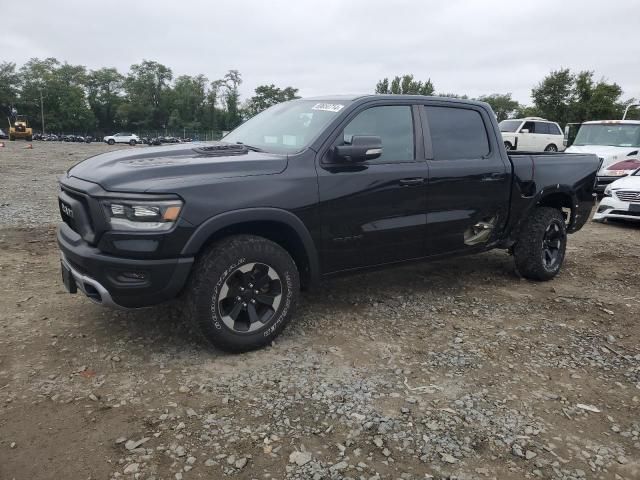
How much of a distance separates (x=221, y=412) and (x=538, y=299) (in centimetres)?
337

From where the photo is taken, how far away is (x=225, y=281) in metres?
3.23

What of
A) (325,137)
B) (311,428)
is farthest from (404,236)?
(311,428)

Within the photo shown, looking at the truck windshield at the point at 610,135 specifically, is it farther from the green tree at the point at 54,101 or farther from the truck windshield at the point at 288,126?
the green tree at the point at 54,101

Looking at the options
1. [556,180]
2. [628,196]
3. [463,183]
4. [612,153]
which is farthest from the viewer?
[612,153]

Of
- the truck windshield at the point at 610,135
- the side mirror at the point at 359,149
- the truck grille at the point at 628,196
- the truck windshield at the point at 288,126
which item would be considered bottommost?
the truck grille at the point at 628,196

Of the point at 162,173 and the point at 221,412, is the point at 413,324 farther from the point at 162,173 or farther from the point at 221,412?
the point at 162,173

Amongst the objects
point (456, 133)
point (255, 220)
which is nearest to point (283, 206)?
point (255, 220)

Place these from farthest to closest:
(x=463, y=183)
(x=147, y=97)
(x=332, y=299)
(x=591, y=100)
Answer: (x=147, y=97), (x=591, y=100), (x=332, y=299), (x=463, y=183)

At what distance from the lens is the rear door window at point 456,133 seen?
4.36 meters

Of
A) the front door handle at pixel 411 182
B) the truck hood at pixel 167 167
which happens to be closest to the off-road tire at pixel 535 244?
the front door handle at pixel 411 182

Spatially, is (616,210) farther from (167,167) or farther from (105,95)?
(105,95)

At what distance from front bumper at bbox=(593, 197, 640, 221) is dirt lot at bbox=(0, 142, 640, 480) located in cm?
453

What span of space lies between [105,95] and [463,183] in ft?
288

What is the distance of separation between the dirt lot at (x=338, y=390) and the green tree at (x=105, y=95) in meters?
82.3
